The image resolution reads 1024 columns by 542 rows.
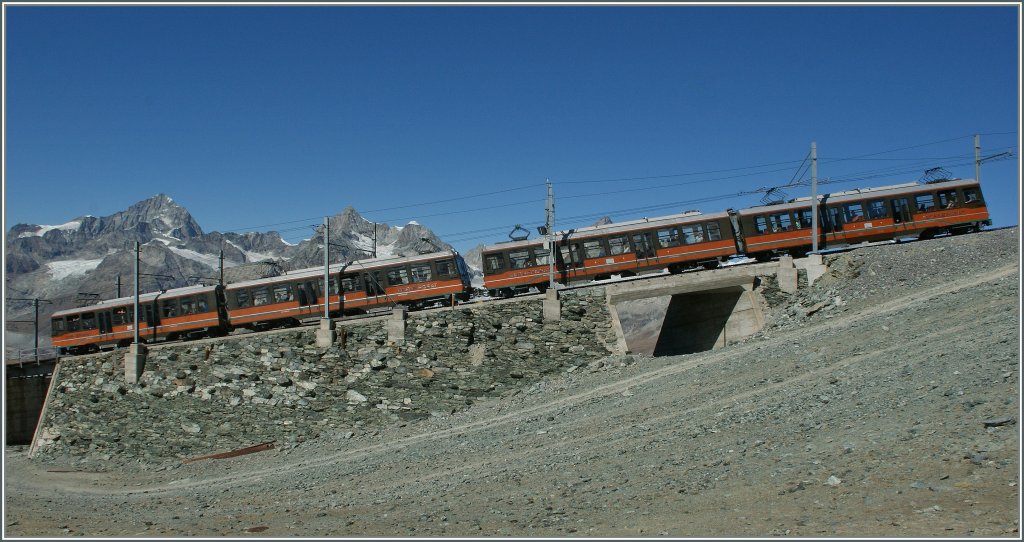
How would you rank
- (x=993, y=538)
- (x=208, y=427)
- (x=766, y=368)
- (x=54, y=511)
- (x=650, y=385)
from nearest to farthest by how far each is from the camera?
(x=993, y=538), (x=54, y=511), (x=766, y=368), (x=650, y=385), (x=208, y=427)

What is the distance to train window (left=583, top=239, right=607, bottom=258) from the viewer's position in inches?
1484

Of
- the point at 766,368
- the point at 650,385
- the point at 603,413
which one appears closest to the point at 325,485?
the point at 603,413

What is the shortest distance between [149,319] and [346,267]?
12.7 meters

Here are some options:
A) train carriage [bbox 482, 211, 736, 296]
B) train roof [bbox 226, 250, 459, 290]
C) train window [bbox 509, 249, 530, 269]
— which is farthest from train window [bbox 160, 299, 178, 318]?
train window [bbox 509, 249, 530, 269]

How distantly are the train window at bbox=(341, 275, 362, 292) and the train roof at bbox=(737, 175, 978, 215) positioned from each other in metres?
20.7

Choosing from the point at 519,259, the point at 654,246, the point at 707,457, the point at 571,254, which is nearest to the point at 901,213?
the point at 654,246

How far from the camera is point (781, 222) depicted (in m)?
37.2

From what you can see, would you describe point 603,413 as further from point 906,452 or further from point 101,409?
point 101,409

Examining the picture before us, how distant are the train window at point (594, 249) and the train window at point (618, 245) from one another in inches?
16.3

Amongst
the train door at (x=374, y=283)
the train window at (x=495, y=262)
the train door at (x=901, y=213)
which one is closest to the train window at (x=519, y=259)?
the train window at (x=495, y=262)

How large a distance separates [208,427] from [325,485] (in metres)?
15.4

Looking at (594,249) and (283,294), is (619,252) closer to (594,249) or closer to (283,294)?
(594,249)

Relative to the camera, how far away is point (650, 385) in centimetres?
2536

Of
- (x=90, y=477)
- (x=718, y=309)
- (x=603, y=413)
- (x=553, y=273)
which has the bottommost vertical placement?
(x=90, y=477)
